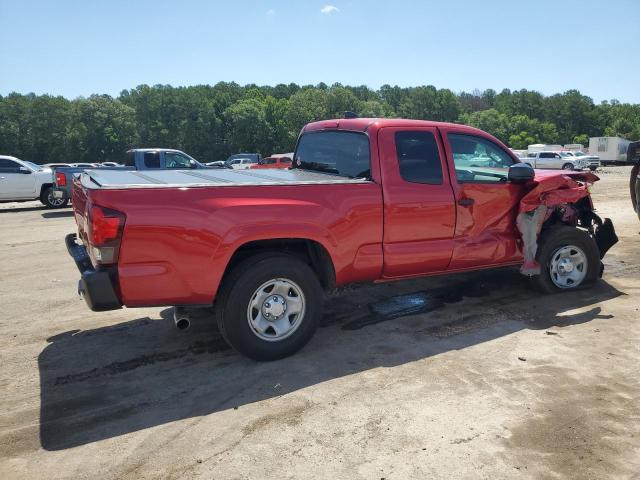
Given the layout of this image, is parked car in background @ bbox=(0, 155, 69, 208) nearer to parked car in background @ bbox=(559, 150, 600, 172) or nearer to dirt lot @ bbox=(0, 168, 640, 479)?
dirt lot @ bbox=(0, 168, 640, 479)

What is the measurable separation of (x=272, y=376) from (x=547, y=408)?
199 centimetres

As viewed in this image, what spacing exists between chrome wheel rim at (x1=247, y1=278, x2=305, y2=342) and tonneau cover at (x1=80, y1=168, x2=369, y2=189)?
2.80ft

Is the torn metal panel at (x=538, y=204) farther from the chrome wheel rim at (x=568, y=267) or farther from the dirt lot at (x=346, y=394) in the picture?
the dirt lot at (x=346, y=394)

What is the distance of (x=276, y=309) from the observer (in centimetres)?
420

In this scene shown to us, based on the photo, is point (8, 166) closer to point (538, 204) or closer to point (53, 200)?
point (53, 200)

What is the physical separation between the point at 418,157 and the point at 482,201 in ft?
2.91

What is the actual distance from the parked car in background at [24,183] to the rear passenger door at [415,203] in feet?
46.3

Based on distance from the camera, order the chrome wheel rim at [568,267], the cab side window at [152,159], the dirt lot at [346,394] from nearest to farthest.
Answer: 1. the dirt lot at [346,394]
2. the chrome wheel rim at [568,267]
3. the cab side window at [152,159]

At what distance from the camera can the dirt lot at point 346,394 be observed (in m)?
2.92

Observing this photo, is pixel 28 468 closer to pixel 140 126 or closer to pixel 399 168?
pixel 399 168

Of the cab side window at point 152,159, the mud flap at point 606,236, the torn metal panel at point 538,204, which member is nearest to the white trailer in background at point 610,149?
the cab side window at point 152,159

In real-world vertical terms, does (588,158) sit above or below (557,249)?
above

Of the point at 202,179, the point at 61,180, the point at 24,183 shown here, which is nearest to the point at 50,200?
the point at 24,183

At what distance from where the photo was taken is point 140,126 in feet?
267
